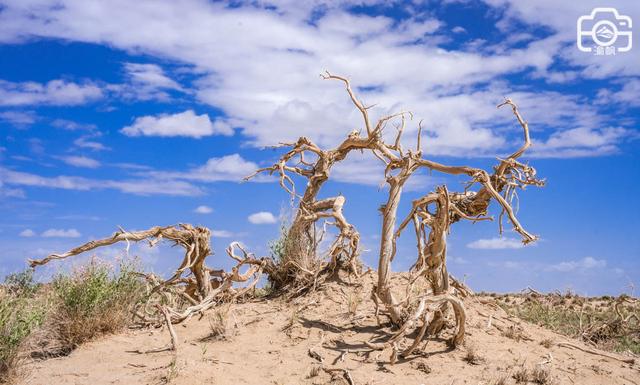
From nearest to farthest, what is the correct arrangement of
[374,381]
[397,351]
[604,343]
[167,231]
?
[374,381] < [397,351] < [167,231] < [604,343]

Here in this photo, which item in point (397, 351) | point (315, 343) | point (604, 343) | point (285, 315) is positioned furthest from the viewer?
point (604, 343)

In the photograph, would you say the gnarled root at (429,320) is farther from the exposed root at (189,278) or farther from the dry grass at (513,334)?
the exposed root at (189,278)

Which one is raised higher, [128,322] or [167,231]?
[167,231]

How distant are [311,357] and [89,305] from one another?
Result: 334cm

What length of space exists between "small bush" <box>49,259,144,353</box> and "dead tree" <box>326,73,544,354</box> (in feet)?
12.4

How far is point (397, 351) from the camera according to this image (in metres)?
7.86

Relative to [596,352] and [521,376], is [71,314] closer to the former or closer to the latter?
[521,376]

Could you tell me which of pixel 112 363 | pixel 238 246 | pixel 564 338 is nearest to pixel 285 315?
pixel 238 246

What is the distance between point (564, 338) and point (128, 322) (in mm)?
6555

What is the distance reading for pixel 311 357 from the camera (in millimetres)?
8016

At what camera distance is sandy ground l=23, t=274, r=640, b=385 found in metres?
7.59

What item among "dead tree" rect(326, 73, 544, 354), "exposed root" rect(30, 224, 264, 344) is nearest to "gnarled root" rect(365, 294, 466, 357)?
"dead tree" rect(326, 73, 544, 354)

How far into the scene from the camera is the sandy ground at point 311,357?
759cm

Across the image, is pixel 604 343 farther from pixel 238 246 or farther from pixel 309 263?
pixel 238 246
